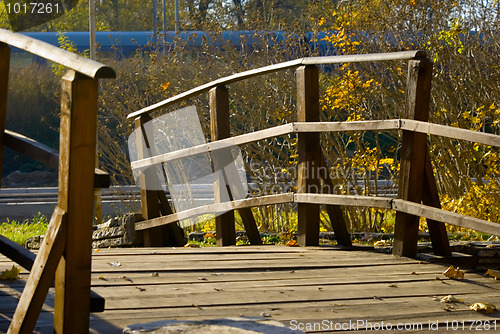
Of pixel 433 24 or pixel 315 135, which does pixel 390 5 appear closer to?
pixel 433 24

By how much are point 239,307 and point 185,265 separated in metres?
1.11

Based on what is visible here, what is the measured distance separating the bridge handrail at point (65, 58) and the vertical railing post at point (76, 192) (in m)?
0.04

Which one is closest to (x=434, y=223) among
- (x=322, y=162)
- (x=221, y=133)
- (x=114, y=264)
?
(x=322, y=162)

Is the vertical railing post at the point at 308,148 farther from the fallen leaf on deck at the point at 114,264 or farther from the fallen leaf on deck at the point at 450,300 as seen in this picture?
the fallen leaf on deck at the point at 450,300

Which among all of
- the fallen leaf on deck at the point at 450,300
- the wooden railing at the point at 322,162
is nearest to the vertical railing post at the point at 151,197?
the wooden railing at the point at 322,162

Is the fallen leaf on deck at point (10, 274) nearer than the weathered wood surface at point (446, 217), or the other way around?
the fallen leaf on deck at point (10, 274)

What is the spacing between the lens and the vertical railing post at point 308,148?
4965 mm

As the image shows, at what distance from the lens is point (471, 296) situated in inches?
132

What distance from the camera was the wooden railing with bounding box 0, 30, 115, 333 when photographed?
2340 mm

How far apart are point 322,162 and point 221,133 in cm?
101

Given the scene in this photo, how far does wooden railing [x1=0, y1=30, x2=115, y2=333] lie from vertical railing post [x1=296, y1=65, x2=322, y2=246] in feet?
8.90

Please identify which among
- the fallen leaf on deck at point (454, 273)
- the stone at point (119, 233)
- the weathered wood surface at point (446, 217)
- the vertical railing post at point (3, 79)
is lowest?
the stone at point (119, 233)

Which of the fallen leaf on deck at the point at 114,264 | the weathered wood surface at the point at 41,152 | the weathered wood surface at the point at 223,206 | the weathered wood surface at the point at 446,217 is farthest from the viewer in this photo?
the weathered wood surface at the point at 223,206

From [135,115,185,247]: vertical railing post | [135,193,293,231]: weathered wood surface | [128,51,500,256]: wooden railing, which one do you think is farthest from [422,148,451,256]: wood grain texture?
[135,115,185,247]: vertical railing post
